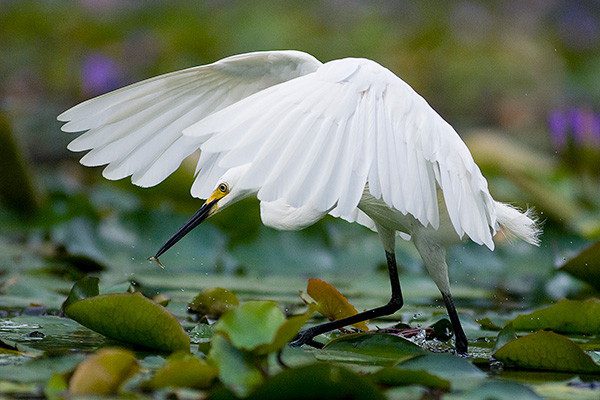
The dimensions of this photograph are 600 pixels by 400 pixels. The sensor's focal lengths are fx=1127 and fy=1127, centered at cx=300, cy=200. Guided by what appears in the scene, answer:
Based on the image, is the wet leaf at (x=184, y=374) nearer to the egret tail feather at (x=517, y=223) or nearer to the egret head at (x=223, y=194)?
the egret head at (x=223, y=194)

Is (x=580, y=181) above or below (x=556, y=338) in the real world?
below

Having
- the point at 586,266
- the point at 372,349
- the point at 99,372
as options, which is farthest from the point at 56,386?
the point at 586,266

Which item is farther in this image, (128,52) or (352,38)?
(352,38)

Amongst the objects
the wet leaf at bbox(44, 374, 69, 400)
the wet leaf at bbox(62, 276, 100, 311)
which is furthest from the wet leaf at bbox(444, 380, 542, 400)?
the wet leaf at bbox(62, 276, 100, 311)

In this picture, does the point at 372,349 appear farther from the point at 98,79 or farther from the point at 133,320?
the point at 98,79

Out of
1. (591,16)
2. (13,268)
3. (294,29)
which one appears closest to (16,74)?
(294,29)

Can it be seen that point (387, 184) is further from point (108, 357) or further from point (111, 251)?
point (111, 251)

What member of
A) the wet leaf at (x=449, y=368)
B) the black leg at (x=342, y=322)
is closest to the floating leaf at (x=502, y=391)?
the wet leaf at (x=449, y=368)

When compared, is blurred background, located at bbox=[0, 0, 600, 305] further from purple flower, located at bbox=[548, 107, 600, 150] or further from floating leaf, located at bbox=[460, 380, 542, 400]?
floating leaf, located at bbox=[460, 380, 542, 400]
